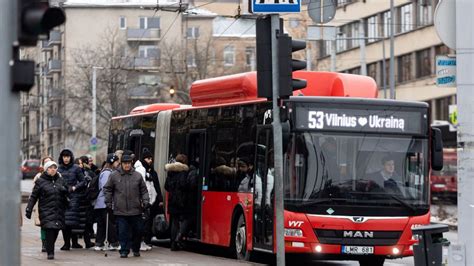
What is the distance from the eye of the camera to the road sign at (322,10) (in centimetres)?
3131

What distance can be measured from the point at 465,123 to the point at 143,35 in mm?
84687

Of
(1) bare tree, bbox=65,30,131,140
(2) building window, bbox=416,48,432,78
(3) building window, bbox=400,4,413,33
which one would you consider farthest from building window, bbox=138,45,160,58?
(2) building window, bbox=416,48,432,78

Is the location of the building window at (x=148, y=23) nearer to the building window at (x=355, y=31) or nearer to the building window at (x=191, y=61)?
the building window at (x=191, y=61)

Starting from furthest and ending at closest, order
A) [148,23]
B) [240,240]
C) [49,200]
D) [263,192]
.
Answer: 1. [148,23]
2. [240,240]
3. [49,200]
4. [263,192]

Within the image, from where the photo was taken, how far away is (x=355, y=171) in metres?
19.4

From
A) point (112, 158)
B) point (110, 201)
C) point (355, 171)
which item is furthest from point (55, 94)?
point (355, 171)

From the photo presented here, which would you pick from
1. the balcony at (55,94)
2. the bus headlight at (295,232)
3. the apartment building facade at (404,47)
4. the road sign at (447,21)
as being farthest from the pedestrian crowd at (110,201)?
the balcony at (55,94)

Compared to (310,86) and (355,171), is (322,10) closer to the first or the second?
(310,86)

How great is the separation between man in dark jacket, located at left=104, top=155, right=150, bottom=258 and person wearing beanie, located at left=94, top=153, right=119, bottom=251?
4.34 feet

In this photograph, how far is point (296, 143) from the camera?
764 inches

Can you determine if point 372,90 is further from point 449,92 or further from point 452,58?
point 449,92

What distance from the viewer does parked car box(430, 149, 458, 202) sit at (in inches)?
2226

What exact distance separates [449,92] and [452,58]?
5664 centimetres

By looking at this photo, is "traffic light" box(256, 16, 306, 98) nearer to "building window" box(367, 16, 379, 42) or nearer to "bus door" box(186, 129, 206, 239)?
"bus door" box(186, 129, 206, 239)
